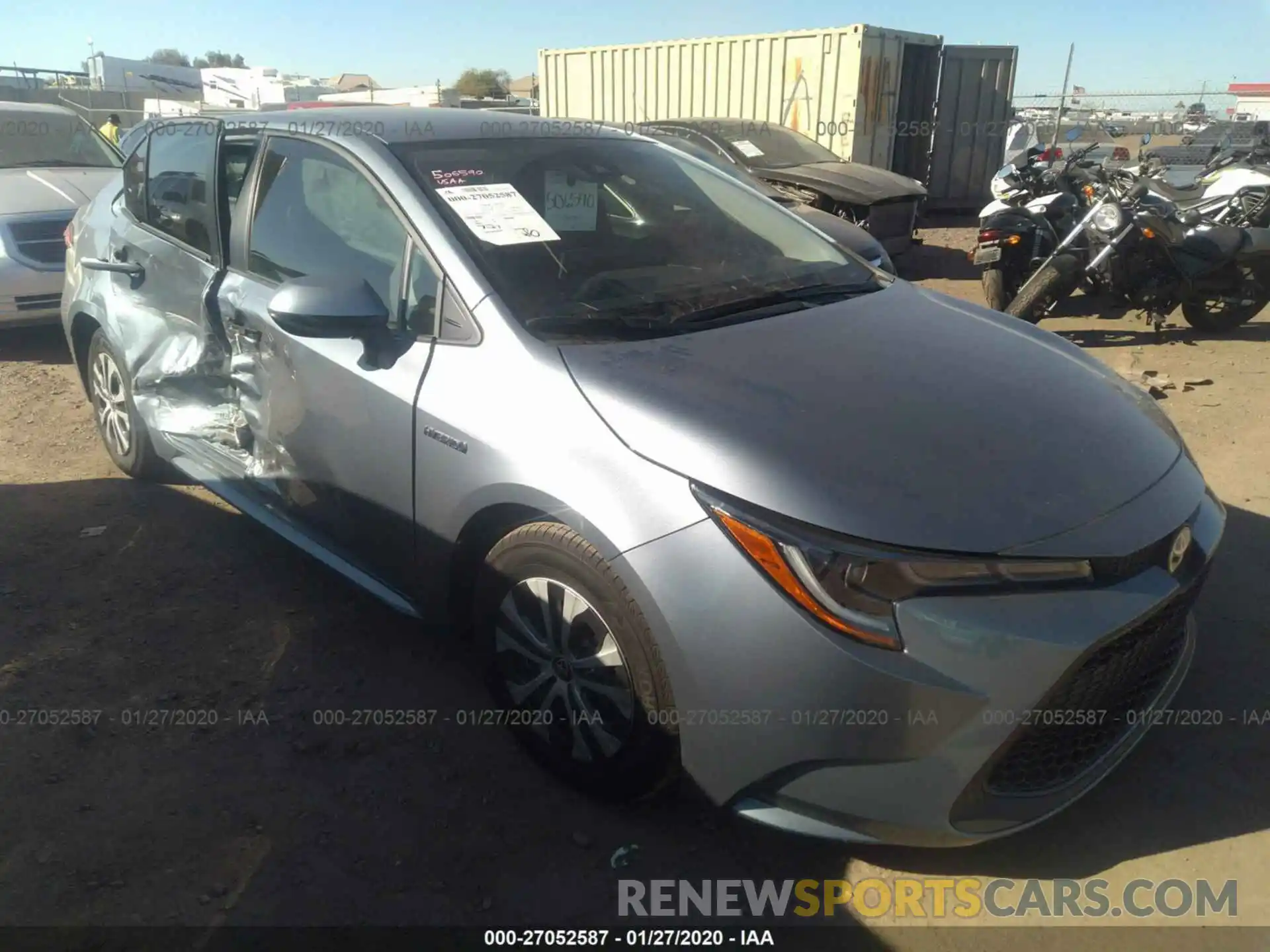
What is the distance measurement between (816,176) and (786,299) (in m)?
6.74

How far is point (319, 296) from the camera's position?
2570 mm

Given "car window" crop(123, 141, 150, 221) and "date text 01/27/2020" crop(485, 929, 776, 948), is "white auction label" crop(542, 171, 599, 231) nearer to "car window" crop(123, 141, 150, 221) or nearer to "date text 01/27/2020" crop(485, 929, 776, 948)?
"date text 01/27/2020" crop(485, 929, 776, 948)

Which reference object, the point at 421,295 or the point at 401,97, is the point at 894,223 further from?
the point at 401,97

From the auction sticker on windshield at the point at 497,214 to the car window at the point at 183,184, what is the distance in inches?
49.4

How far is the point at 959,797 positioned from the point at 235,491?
2.77 m

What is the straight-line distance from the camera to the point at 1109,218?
22.6 ft

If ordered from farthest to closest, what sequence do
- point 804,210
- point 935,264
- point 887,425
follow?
1. point 935,264
2. point 804,210
3. point 887,425

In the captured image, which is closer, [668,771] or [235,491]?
[668,771]

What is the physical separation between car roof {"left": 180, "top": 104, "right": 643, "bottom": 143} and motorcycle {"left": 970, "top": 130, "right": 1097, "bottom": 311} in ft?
15.7

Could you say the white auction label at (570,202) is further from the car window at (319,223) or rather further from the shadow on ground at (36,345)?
the shadow on ground at (36,345)

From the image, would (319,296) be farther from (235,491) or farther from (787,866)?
(787,866)

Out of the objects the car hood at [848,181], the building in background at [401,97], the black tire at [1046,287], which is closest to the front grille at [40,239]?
the car hood at [848,181]

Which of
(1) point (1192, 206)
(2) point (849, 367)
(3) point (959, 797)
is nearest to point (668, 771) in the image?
(3) point (959, 797)

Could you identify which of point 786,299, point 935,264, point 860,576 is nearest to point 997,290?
point 935,264
